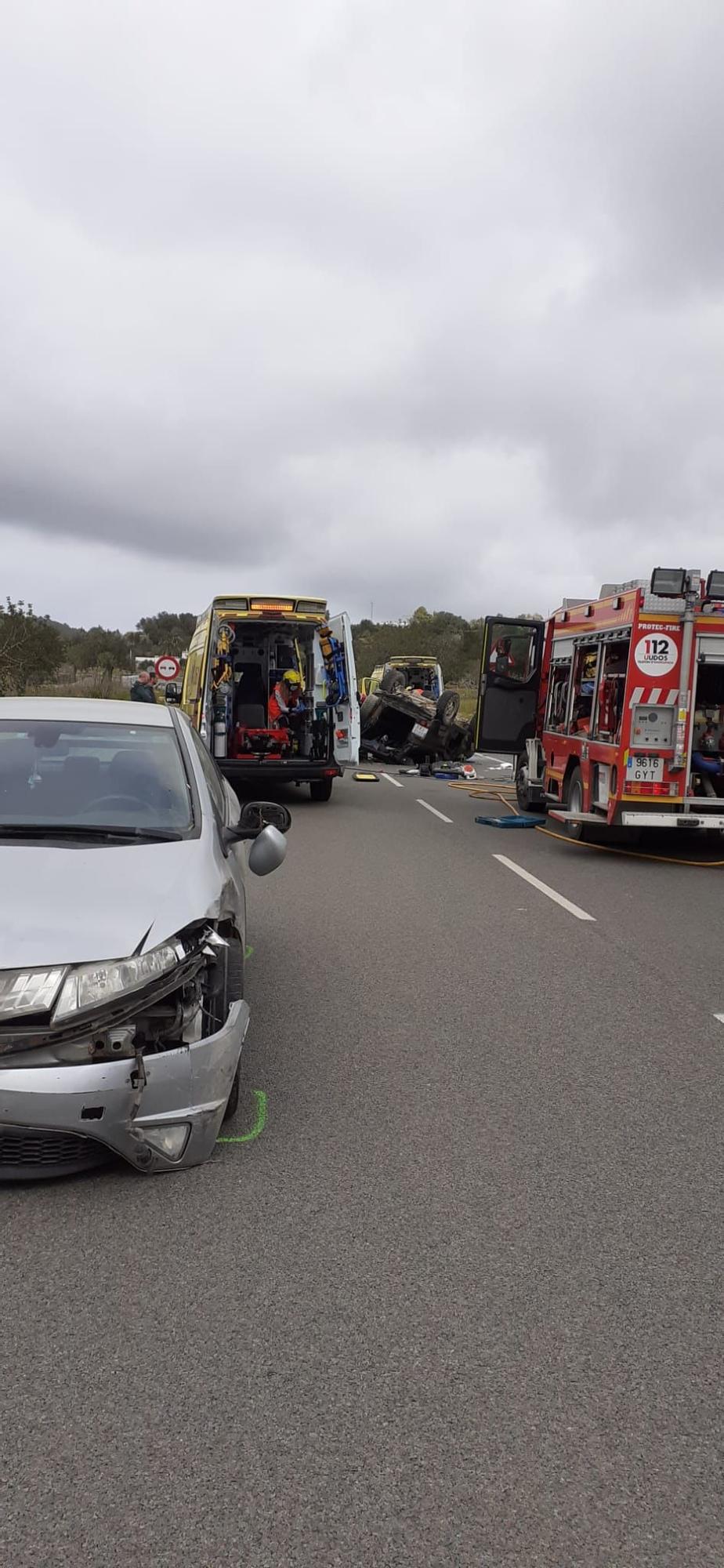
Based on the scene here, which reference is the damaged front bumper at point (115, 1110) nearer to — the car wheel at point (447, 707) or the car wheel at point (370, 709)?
the car wheel at point (447, 707)

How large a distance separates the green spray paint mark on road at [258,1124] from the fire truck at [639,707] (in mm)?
7756

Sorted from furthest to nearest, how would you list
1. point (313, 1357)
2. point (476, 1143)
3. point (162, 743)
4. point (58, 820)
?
point (162, 743) → point (58, 820) → point (476, 1143) → point (313, 1357)

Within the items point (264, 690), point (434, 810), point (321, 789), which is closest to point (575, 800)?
point (434, 810)

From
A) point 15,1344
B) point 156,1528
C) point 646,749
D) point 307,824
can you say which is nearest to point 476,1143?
point 15,1344

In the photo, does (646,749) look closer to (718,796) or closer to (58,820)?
(718,796)

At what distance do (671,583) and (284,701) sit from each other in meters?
7.08

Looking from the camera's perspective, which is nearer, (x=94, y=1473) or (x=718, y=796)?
(x=94, y=1473)

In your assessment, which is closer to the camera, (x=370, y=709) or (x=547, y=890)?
(x=547, y=890)

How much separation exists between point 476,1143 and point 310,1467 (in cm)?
191

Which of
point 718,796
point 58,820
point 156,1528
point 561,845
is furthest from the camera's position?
point 561,845

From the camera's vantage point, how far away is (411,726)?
1149 inches

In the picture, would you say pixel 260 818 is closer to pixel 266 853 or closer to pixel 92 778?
pixel 266 853

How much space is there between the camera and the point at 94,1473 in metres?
2.40

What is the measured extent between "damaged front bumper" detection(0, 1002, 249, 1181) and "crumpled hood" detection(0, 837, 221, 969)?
0.34 metres
